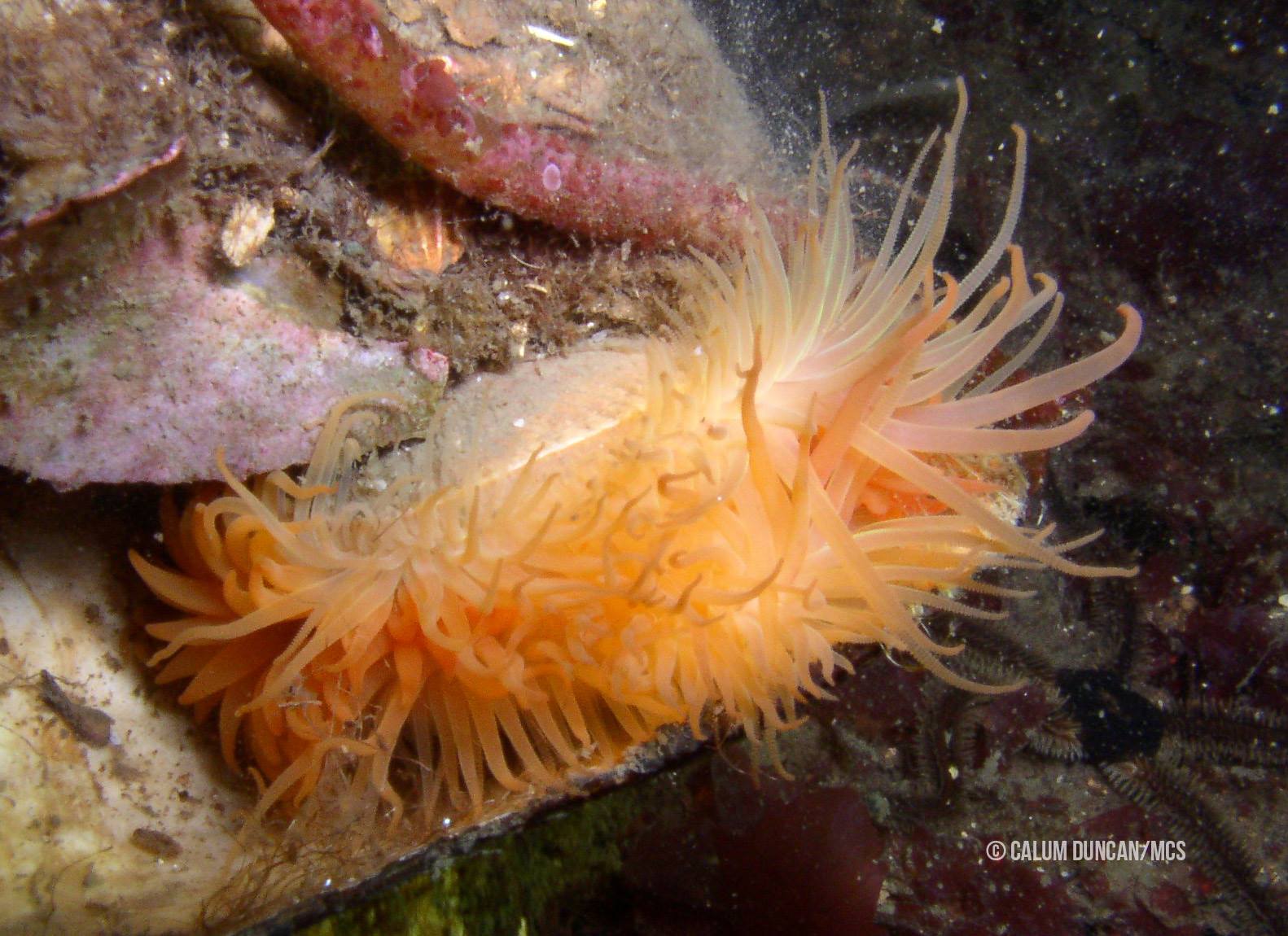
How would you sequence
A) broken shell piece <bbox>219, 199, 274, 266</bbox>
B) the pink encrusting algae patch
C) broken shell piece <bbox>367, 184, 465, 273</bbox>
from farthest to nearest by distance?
broken shell piece <bbox>367, 184, 465, 273</bbox> < broken shell piece <bbox>219, 199, 274, 266</bbox> < the pink encrusting algae patch

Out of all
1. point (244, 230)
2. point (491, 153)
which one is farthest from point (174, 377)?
point (491, 153)

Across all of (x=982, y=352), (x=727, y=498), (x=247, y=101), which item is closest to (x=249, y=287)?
(x=247, y=101)

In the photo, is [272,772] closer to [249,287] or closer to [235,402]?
[235,402]

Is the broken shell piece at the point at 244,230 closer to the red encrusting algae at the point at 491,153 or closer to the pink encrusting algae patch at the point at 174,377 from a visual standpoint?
the pink encrusting algae patch at the point at 174,377

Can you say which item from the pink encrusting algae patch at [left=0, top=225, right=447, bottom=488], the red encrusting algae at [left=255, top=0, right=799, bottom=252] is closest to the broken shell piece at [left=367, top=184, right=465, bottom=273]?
the red encrusting algae at [left=255, top=0, right=799, bottom=252]

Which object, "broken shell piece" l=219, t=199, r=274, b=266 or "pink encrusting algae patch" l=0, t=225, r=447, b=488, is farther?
"broken shell piece" l=219, t=199, r=274, b=266

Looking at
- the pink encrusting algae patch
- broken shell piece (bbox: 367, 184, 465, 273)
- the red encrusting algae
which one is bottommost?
the pink encrusting algae patch

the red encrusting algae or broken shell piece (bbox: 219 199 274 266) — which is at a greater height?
the red encrusting algae

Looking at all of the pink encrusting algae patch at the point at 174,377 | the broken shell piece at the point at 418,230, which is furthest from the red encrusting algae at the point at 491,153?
the pink encrusting algae patch at the point at 174,377

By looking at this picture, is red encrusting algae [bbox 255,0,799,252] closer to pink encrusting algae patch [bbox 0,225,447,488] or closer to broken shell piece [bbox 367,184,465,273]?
broken shell piece [bbox 367,184,465,273]
